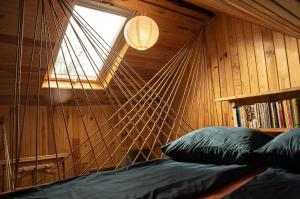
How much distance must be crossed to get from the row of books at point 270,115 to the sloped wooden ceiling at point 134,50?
116cm

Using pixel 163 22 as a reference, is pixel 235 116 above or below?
below

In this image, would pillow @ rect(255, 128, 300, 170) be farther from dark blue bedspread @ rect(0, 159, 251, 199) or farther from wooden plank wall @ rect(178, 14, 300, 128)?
wooden plank wall @ rect(178, 14, 300, 128)

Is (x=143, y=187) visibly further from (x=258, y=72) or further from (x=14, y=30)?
(x=258, y=72)

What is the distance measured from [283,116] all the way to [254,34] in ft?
3.04

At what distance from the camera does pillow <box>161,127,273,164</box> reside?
4.50 ft

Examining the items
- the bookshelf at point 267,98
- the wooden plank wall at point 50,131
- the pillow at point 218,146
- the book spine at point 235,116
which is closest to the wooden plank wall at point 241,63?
the bookshelf at point 267,98

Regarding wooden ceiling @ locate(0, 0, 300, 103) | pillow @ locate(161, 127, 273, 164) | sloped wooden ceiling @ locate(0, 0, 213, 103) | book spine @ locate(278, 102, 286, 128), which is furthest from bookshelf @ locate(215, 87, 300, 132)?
sloped wooden ceiling @ locate(0, 0, 213, 103)

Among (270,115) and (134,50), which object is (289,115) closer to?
(270,115)

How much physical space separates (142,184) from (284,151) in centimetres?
74

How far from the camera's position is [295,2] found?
1.29 metres

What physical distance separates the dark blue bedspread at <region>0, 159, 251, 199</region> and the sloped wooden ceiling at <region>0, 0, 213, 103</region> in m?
1.48

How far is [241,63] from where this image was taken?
2.68 m

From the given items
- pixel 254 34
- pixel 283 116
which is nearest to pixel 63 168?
pixel 283 116

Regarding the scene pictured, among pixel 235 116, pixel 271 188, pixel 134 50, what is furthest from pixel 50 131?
pixel 271 188
